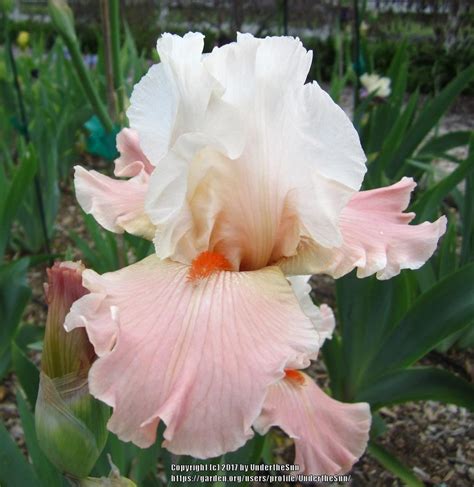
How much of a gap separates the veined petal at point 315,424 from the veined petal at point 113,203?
10.4 inches

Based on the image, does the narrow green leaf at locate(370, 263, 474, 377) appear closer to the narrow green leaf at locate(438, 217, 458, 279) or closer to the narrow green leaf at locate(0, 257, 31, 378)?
the narrow green leaf at locate(438, 217, 458, 279)

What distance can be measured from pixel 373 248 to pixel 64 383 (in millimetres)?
366

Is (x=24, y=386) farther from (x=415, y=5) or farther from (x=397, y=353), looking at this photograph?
(x=415, y=5)

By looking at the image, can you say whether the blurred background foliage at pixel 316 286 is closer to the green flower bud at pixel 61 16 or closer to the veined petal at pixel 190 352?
the green flower bud at pixel 61 16

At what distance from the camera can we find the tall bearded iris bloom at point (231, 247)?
0.54 metres

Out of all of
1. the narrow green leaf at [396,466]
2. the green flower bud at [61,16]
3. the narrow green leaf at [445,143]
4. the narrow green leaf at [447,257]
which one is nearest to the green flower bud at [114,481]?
the narrow green leaf at [396,466]

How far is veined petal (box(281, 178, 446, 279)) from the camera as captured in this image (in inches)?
26.5

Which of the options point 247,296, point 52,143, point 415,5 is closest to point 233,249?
point 247,296

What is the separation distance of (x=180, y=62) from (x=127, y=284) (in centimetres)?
24

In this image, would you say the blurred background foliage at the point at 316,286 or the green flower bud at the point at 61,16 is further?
the green flower bud at the point at 61,16

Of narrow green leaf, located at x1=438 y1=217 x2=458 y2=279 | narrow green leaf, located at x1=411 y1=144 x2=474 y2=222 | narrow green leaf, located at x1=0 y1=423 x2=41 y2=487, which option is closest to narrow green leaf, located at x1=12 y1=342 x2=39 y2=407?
narrow green leaf, located at x1=0 y1=423 x2=41 y2=487

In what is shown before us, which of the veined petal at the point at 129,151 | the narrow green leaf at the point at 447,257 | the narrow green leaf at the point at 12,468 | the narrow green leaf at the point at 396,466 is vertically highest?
the veined petal at the point at 129,151

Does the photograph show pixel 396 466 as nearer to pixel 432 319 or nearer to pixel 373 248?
pixel 432 319

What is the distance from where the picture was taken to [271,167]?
0.67 meters
